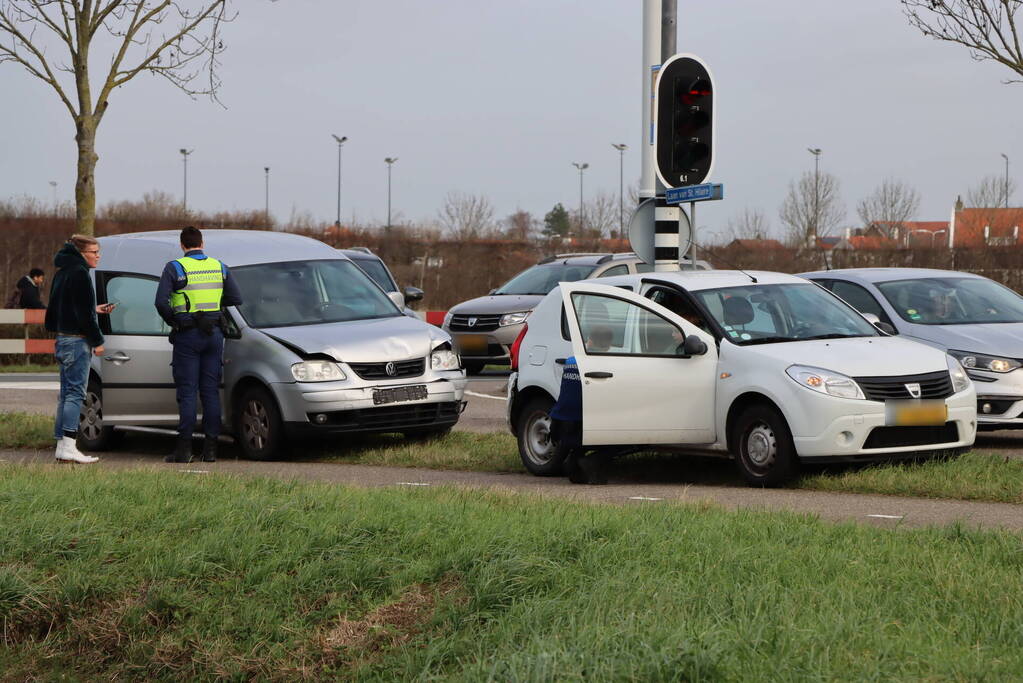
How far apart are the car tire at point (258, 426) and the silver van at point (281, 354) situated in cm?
1

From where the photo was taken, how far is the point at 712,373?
10453 millimetres

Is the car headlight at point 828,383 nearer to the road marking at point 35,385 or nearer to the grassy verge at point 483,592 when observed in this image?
the grassy verge at point 483,592

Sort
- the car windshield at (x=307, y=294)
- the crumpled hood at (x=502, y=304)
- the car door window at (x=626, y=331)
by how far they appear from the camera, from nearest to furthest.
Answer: the car door window at (x=626, y=331) < the car windshield at (x=307, y=294) < the crumpled hood at (x=502, y=304)

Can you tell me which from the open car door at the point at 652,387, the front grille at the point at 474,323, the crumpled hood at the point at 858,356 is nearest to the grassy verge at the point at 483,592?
the open car door at the point at 652,387

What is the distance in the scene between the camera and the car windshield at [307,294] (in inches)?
509

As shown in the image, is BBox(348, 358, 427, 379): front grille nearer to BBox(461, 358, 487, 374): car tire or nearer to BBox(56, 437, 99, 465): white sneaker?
BBox(56, 437, 99, 465): white sneaker

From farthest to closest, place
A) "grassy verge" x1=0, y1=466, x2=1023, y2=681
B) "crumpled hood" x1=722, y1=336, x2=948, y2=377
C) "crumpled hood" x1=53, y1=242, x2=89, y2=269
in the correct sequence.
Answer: "crumpled hood" x1=53, y1=242, x2=89, y2=269
"crumpled hood" x1=722, y1=336, x2=948, y2=377
"grassy verge" x1=0, y1=466, x2=1023, y2=681

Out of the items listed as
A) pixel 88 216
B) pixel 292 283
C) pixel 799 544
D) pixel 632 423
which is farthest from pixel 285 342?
pixel 88 216

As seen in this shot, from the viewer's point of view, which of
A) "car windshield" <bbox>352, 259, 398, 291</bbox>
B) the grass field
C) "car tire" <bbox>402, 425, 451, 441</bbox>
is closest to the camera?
the grass field

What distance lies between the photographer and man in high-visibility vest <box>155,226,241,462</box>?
12180 mm

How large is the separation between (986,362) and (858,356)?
2720mm

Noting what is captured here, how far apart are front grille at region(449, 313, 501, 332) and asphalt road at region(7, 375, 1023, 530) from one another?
505 cm

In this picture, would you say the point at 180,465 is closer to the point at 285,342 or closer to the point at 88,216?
the point at 285,342

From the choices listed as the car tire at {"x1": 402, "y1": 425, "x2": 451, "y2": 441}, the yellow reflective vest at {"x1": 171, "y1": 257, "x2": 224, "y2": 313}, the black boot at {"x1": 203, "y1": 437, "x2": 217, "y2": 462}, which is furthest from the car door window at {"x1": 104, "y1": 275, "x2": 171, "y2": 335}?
the car tire at {"x1": 402, "y1": 425, "x2": 451, "y2": 441}
